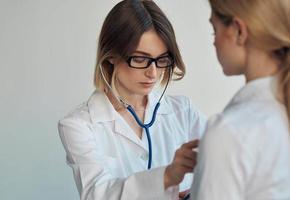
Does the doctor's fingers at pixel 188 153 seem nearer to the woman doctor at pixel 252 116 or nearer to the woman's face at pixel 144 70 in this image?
the woman doctor at pixel 252 116

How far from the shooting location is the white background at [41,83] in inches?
73.4

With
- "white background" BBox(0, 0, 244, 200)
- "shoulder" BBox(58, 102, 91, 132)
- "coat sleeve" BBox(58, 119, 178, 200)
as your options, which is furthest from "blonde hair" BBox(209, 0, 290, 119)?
"white background" BBox(0, 0, 244, 200)

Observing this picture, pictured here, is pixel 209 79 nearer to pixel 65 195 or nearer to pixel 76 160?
pixel 65 195

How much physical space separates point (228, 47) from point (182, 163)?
0.26 metres

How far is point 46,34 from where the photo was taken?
1911 millimetres

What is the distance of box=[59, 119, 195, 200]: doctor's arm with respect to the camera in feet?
3.15

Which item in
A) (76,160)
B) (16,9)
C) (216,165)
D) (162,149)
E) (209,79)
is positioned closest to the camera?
(216,165)

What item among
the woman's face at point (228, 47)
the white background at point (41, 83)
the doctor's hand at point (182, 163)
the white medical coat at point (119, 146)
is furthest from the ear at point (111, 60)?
the white background at point (41, 83)

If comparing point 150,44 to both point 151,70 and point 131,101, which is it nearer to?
point 151,70

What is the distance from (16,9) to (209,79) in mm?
1001

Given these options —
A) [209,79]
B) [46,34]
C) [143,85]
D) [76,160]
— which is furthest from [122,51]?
[209,79]

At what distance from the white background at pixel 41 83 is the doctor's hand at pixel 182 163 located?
1102 mm

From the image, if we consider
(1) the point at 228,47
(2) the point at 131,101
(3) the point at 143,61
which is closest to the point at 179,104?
(2) the point at 131,101

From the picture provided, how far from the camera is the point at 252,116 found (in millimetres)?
694
